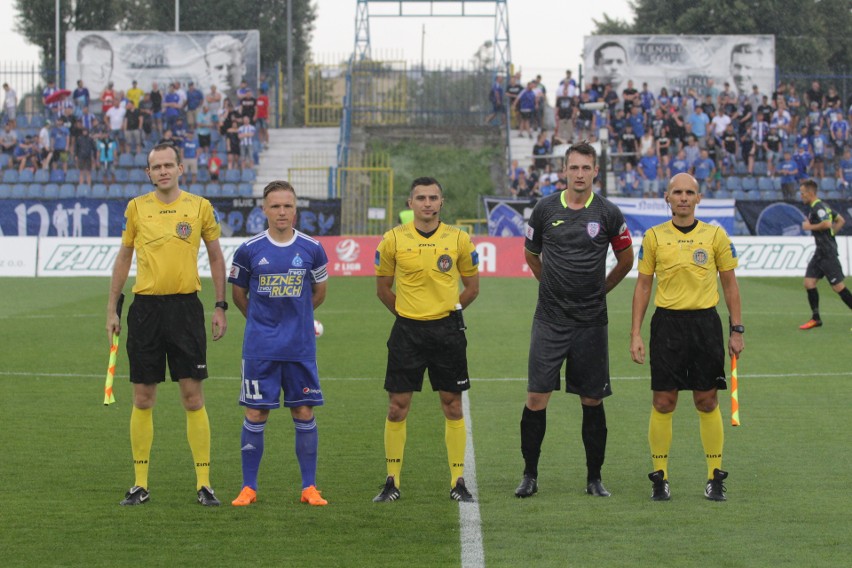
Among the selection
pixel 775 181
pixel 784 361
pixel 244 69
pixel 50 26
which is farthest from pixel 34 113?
pixel 784 361

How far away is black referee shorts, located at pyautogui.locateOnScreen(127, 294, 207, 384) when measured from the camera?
758 cm

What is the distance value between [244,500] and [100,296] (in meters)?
17.7

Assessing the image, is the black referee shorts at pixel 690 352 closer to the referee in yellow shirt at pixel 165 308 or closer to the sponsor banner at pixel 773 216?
the referee in yellow shirt at pixel 165 308

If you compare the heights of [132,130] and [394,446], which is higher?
[132,130]

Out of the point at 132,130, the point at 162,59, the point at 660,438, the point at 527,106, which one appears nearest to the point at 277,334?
the point at 660,438

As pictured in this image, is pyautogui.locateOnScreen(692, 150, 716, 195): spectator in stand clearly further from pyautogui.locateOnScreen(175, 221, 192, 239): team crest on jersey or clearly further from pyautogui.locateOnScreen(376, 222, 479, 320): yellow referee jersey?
pyautogui.locateOnScreen(175, 221, 192, 239): team crest on jersey

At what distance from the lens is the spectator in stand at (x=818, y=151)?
124 feet

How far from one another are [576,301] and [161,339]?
8.32ft

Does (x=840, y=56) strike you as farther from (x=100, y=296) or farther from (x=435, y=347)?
(x=435, y=347)

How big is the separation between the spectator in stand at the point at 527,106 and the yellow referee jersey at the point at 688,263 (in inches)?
1289

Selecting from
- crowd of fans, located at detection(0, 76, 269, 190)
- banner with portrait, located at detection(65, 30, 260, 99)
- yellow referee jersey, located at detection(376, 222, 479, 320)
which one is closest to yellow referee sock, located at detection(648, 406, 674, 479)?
yellow referee jersey, located at detection(376, 222, 479, 320)

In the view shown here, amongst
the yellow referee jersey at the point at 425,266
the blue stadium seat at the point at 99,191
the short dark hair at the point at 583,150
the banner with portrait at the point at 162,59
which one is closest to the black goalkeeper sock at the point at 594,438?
the yellow referee jersey at the point at 425,266

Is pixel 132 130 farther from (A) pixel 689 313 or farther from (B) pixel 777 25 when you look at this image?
(B) pixel 777 25

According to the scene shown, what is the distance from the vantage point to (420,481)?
8328mm
